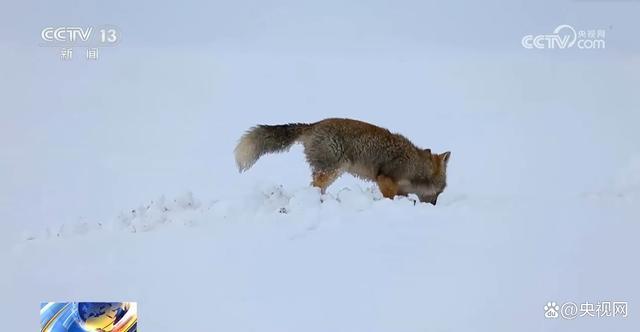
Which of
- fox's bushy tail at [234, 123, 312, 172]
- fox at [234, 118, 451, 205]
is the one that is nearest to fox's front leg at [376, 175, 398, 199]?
fox at [234, 118, 451, 205]

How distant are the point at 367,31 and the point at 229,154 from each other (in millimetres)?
631

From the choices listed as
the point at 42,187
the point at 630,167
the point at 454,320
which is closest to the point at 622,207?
the point at 630,167

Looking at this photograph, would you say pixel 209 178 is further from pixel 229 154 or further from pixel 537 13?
pixel 537 13

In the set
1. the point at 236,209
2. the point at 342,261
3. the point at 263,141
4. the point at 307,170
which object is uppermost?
the point at 263,141

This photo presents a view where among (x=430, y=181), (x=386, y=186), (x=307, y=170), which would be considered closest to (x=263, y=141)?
(x=307, y=170)

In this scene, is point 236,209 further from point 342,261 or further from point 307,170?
point 342,261

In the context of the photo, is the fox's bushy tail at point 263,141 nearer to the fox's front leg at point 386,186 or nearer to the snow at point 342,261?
the snow at point 342,261

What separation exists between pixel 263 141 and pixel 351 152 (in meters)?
0.31

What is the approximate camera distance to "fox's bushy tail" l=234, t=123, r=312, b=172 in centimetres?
273

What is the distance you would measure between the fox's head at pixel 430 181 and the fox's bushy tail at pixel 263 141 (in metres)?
0.42

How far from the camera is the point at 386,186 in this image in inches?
110

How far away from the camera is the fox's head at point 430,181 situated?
2.74m

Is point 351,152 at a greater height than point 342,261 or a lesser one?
greater

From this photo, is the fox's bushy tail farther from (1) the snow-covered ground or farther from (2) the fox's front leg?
(2) the fox's front leg
